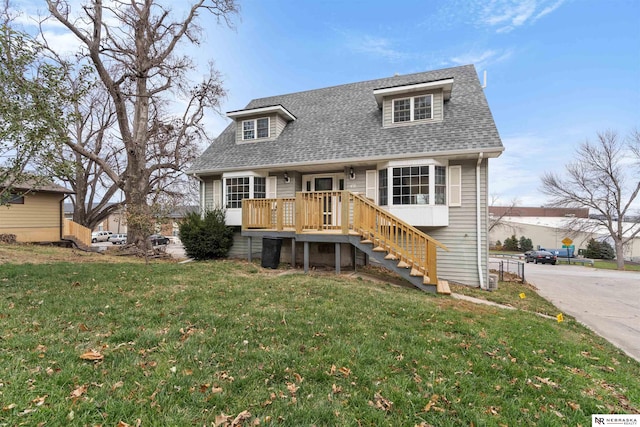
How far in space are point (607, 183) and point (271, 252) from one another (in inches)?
1276

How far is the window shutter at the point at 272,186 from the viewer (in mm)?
11164

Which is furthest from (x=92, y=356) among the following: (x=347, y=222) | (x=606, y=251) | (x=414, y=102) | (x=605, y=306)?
(x=606, y=251)

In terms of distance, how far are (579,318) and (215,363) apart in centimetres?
857

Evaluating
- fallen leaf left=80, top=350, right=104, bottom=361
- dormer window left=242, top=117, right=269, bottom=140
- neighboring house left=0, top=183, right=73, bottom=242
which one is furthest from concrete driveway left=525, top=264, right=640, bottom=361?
neighboring house left=0, top=183, right=73, bottom=242

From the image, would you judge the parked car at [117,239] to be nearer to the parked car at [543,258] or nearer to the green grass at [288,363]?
the green grass at [288,363]

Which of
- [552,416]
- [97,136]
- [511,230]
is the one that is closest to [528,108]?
[552,416]

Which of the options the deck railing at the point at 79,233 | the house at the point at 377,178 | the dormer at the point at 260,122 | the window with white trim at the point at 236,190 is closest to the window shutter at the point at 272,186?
the house at the point at 377,178

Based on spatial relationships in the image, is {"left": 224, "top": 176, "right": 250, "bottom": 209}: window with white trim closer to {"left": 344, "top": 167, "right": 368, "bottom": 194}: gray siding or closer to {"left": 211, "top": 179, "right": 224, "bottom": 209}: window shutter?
{"left": 211, "top": 179, "right": 224, "bottom": 209}: window shutter

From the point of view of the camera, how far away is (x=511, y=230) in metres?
44.7

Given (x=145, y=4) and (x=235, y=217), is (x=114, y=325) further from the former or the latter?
(x=145, y=4)

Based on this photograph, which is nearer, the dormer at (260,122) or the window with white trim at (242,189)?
the window with white trim at (242,189)

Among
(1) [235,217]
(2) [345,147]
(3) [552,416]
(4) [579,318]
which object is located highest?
(2) [345,147]

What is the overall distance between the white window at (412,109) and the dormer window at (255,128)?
17.6 feet

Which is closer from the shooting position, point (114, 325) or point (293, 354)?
point (293, 354)
